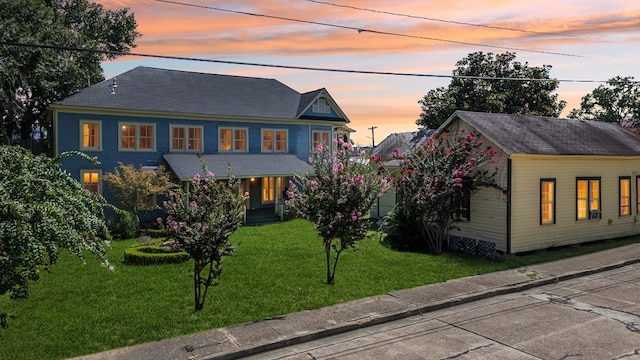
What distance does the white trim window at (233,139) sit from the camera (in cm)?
2816

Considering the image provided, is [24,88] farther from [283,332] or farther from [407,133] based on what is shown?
[407,133]

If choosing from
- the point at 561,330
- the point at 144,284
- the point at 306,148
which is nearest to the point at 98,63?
the point at 306,148

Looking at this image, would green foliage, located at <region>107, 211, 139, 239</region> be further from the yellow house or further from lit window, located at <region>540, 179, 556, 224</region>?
lit window, located at <region>540, 179, 556, 224</region>

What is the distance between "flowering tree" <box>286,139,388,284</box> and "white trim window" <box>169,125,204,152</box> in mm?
16254

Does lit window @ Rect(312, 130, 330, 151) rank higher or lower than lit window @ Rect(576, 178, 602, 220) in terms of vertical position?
higher

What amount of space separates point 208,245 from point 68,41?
24.5 meters

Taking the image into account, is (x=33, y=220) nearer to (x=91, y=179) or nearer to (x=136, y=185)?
(x=136, y=185)

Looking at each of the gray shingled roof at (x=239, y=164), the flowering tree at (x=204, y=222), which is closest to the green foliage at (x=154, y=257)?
the flowering tree at (x=204, y=222)

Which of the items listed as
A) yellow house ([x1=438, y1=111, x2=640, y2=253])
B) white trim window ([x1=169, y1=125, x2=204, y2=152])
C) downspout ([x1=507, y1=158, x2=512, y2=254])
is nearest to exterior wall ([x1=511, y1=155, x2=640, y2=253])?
yellow house ([x1=438, y1=111, x2=640, y2=253])

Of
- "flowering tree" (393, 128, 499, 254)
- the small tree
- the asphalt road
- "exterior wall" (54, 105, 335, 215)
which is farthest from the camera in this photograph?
"exterior wall" (54, 105, 335, 215)

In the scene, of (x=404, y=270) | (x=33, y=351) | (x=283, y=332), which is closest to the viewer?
(x=33, y=351)

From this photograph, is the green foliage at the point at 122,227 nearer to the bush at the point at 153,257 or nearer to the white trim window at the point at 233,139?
the bush at the point at 153,257

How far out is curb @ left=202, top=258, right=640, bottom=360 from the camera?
8.21 m

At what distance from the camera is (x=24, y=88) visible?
27578mm
